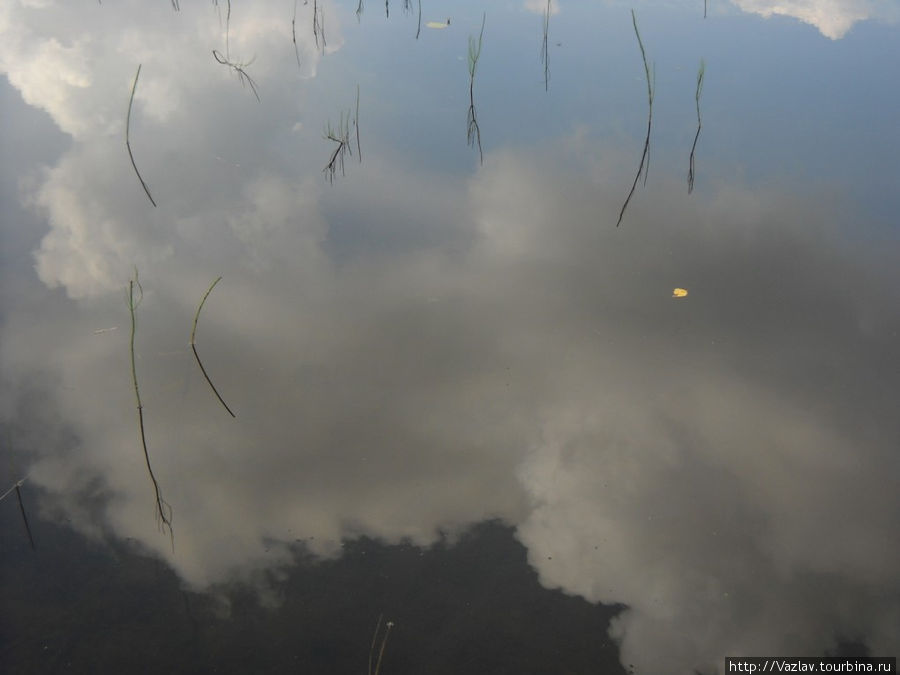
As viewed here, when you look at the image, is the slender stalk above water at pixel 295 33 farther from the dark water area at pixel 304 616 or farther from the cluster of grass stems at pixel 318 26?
the dark water area at pixel 304 616

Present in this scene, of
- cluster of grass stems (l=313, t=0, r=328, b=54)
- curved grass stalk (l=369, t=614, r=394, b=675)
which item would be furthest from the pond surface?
cluster of grass stems (l=313, t=0, r=328, b=54)

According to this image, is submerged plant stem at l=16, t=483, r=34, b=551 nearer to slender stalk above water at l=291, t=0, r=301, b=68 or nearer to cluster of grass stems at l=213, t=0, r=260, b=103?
cluster of grass stems at l=213, t=0, r=260, b=103

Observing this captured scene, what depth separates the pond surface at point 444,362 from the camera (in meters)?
1.64

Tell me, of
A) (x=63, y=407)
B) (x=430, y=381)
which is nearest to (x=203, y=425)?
(x=63, y=407)

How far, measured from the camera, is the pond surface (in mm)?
1642

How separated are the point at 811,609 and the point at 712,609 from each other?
0.20 meters

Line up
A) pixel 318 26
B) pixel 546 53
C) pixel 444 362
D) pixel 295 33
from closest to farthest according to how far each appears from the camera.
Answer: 1. pixel 444 362
2. pixel 546 53
3. pixel 295 33
4. pixel 318 26

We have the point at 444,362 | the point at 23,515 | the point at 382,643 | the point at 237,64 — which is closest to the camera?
the point at 382,643

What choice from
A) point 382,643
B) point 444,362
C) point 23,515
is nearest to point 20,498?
point 23,515

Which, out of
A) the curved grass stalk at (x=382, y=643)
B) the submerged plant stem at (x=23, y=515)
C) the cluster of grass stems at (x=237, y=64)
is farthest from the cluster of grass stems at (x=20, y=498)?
the cluster of grass stems at (x=237, y=64)

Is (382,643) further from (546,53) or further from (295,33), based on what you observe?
(295,33)

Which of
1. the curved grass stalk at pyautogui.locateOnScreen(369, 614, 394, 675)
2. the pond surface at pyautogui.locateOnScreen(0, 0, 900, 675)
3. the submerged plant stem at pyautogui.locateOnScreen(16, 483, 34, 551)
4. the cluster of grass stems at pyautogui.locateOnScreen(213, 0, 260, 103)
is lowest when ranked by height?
the curved grass stalk at pyautogui.locateOnScreen(369, 614, 394, 675)

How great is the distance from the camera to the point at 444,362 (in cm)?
230

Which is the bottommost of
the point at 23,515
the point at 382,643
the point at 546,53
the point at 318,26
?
the point at 382,643
